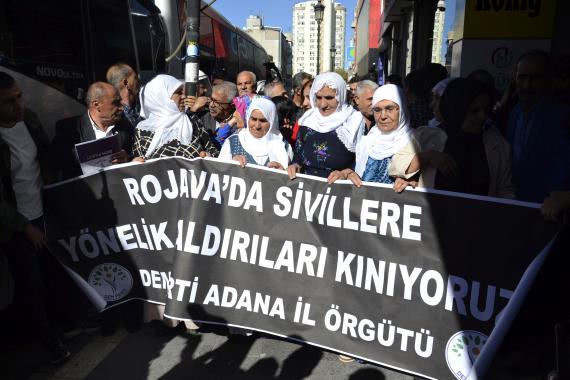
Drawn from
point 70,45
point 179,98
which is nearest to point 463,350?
point 179,98

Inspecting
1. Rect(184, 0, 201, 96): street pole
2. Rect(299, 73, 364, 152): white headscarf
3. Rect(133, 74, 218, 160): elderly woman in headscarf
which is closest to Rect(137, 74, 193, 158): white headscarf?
Rect(133, 74, 218, 160): elderly woman in headscarf

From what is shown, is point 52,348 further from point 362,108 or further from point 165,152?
point 362,108

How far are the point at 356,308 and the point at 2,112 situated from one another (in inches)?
93.3

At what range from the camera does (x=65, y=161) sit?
10.6ft

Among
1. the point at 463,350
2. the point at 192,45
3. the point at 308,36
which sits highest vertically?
the point at 308,36

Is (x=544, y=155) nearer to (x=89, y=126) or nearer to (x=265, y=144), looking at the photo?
(x=265, y=144)

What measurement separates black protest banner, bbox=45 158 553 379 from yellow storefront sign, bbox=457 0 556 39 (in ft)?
13.6

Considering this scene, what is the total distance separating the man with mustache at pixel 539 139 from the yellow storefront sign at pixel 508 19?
2.70 m

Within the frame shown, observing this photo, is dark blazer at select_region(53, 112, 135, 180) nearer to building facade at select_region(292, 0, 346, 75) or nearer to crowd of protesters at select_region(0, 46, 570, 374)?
crowd of protesters at select_region(0, 46, 570, 374)

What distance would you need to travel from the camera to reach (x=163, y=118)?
334cm

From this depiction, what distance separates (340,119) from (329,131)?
0.11 meters

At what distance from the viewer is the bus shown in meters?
4.35

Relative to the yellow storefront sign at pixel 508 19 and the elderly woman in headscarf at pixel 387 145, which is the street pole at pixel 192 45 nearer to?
the elderly woman in headscarf at pixel 387 145

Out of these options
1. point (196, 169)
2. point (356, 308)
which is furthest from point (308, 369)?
point (196, 169)
